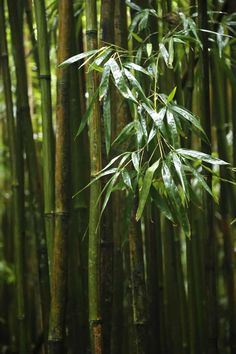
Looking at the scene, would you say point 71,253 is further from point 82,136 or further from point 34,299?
point 34,299

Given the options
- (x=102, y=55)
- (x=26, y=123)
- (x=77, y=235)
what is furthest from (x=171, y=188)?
(x=26, y=123)

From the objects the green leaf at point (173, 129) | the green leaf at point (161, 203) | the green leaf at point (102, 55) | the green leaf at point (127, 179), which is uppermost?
the green leaf at point (102, 55)

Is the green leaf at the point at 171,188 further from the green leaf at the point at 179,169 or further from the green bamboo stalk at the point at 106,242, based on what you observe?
the green bamboo stalk at the point at 106,242

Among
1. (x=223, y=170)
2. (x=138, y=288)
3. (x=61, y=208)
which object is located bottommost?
(x=138, y=288)

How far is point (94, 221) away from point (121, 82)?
38cm

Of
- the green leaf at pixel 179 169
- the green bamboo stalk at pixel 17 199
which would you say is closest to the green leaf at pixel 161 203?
the green leaf at pixel 179 169

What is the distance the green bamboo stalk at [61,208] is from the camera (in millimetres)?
1626

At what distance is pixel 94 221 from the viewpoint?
151 centimetres

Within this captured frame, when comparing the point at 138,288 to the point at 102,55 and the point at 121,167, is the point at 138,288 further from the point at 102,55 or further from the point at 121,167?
the point at 102,55

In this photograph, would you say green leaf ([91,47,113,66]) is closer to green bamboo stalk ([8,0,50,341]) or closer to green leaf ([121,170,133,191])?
green leaf ([121,170,133,191])

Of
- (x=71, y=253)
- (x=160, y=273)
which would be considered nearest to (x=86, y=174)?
(x=71, y=253)

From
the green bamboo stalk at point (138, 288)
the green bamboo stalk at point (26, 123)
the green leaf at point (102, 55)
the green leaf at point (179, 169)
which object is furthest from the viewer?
the green bamboo stalk at point (26, 123)

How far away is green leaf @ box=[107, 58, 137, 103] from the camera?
4.39 ft

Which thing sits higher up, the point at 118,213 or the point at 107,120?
the point at 107,120
